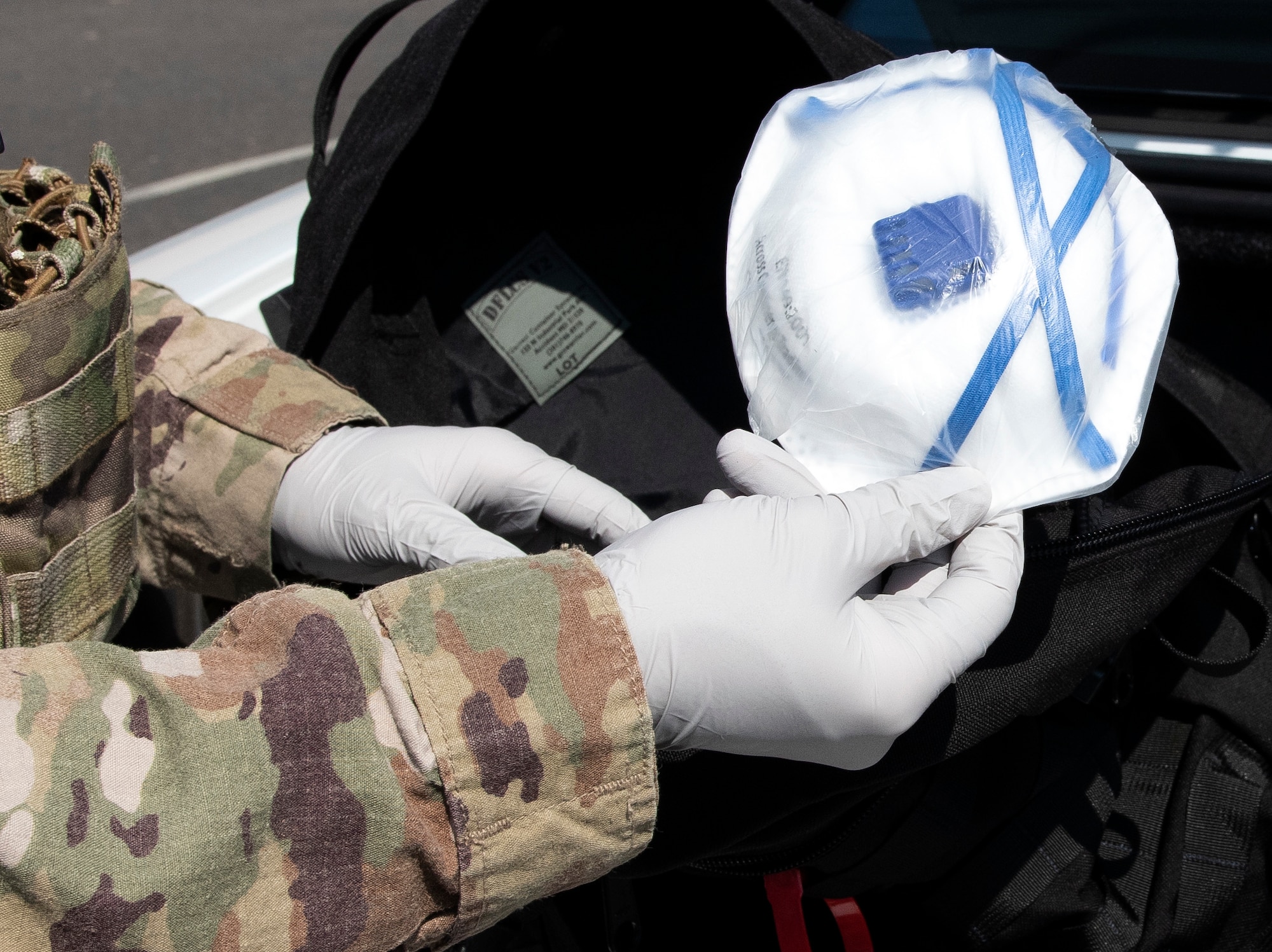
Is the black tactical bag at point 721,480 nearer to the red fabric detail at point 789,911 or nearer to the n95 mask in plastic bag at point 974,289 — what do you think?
the red fabric detail at point 789,911

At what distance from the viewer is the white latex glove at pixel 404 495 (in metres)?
1.08

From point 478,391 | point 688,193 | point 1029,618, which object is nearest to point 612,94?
point 688,193

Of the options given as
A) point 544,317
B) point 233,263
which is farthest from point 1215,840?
point 233,263

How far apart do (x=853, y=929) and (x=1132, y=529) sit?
498 millimetres

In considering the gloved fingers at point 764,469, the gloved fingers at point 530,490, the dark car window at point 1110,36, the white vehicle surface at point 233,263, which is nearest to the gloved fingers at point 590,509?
the gloved fingers at point 530,490

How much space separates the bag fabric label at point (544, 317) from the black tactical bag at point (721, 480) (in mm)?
17

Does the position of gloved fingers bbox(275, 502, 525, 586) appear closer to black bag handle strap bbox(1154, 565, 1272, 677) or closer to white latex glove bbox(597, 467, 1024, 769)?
white latex glove bbox(597, 467, 1024, 769)

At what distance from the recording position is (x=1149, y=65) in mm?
1285

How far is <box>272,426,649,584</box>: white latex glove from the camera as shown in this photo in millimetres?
1078

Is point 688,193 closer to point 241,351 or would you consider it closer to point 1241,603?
point 241,351

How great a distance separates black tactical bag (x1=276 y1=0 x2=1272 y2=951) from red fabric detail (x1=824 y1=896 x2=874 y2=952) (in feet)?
0.10

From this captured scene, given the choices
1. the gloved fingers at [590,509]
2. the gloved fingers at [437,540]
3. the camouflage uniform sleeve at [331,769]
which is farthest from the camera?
the gloved fingers at [590,509]

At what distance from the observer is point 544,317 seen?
1.44 metres

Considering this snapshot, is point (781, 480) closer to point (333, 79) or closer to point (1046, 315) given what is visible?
point (1046, 315)
